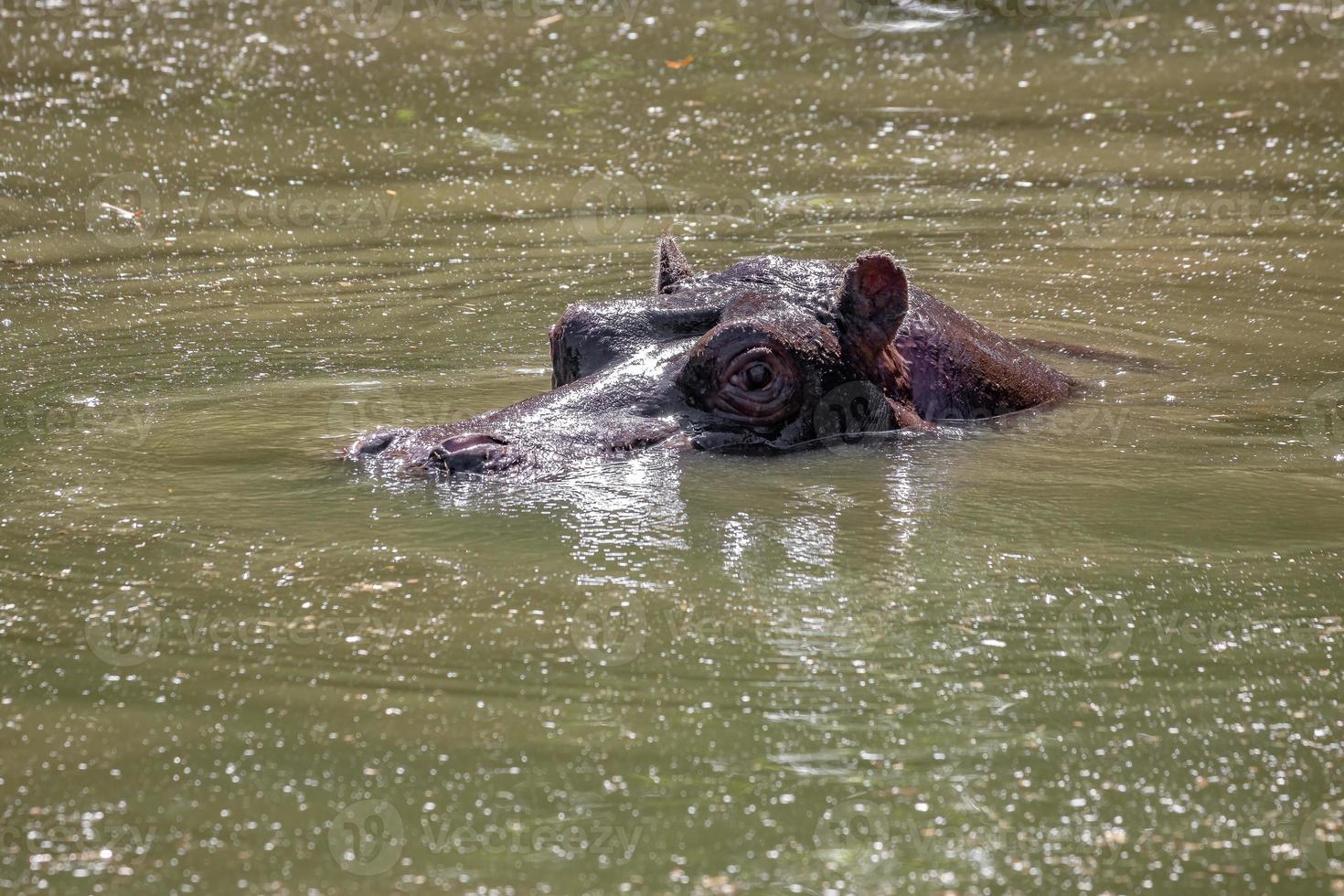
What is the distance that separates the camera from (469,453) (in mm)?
5340

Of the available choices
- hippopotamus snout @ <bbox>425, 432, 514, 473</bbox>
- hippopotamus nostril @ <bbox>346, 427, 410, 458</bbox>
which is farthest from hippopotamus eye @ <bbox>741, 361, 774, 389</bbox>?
hippopotamus nostril @ <bbox>346, 427, 410, 458</bbox>

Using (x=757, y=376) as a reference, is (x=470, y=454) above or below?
below

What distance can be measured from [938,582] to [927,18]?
10.4 m

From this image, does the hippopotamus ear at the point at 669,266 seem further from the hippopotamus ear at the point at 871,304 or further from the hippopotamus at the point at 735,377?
the hippopotamus ear at the point at 871,304

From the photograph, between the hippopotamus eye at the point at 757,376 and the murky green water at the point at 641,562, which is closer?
the murky green water at the point at 641,562

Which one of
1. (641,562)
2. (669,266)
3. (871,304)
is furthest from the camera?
(669,266)

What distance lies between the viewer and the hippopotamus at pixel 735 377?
5.57 metres

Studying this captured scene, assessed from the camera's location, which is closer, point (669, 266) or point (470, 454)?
point (470, 454)

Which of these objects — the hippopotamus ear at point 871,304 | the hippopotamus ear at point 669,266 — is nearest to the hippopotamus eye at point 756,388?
the hippopotamus ear at point 871,304

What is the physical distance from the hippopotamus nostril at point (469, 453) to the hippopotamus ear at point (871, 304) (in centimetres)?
133

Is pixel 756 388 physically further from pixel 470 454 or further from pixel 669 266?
pixel 669 266

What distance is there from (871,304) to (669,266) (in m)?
1.13

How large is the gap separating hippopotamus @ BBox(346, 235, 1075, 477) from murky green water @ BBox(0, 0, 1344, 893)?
16 cm

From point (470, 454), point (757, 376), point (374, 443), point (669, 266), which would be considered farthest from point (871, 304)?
point (374, 443)
